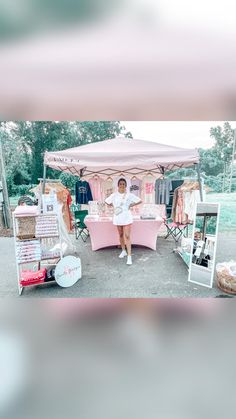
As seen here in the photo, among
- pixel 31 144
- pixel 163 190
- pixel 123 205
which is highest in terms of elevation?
pixel 31 144

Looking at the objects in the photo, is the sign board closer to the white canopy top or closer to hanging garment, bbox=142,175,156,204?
the white canopy top

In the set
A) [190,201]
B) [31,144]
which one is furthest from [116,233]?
[31,144]

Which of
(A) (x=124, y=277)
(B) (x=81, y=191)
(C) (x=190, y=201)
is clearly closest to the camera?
(A) (x=124, y=277)

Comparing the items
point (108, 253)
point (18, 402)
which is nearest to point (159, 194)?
point (108, 253)

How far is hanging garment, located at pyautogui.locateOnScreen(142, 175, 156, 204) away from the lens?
4723 mm

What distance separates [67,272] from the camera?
2.46 meters

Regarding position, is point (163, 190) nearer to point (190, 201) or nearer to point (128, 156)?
point (190, 201)

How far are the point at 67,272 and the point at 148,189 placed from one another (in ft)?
9.21
